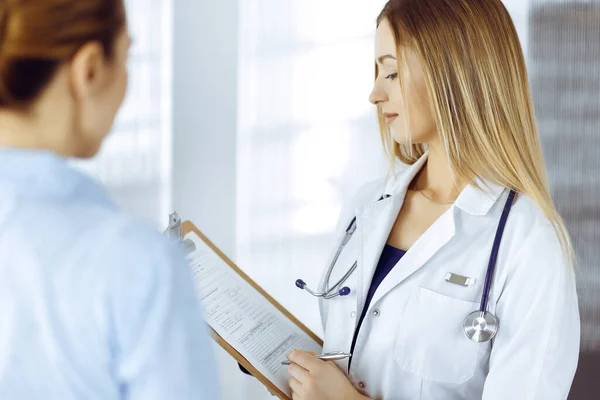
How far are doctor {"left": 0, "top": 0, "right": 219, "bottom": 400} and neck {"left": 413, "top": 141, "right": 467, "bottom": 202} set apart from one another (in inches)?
37.2

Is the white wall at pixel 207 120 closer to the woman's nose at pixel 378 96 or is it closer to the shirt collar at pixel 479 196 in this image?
the woman's nose at pixel 378 96

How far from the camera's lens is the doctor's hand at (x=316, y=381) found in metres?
1.27

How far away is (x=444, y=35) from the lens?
1.34m

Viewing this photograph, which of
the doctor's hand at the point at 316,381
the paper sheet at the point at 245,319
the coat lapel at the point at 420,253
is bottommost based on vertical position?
the doctor's hand at the point at 316,381

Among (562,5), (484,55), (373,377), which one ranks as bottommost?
(373,377)

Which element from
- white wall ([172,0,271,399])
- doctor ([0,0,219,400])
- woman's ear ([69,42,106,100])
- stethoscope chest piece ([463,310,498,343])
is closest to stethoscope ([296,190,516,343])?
stethoscope chest piece ([463,310,498,343])

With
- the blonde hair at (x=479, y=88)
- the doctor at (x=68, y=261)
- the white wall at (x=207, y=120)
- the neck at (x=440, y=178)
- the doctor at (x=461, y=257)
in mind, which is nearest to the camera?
the doctor at (x=68, y=261)

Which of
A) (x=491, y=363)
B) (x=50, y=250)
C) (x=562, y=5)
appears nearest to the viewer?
(x=50, y=250)

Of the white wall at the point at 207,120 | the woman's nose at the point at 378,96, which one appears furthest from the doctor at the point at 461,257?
the white wall at the point at 207,120

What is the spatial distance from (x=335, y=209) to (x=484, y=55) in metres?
1.26

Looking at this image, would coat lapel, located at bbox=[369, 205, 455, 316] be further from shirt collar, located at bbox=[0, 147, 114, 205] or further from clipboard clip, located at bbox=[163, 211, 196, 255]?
shirt collar, located at bbox=[0, 147, 114, 205]

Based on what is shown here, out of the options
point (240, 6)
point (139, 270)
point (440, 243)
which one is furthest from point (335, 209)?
point (139, 270)

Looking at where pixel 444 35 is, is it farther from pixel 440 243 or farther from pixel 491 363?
pixel 491 363

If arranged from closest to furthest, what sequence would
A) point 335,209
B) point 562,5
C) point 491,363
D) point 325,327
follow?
point 491,363, point 325,327, point 562,5, point 335,209
